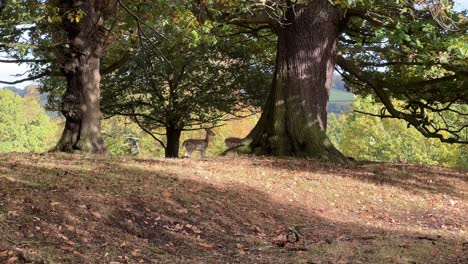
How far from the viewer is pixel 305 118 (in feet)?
42.6

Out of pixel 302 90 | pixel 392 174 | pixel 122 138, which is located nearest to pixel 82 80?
pixel 302 90

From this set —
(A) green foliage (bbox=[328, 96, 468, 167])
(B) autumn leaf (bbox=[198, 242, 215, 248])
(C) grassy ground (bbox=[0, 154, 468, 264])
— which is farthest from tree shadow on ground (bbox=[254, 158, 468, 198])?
(A) green foliage (bbox=[328, 96, 468, 167])

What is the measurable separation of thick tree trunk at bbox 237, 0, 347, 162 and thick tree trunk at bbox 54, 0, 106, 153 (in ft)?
13.1

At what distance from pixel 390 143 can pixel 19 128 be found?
131 feet

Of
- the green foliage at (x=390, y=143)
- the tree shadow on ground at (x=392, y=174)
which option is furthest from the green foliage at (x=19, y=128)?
the tree shadow on ground at (x=392, y=174)

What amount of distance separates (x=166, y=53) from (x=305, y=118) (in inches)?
344

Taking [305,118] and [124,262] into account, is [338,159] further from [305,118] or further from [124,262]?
[124,262]

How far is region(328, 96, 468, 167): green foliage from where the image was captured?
50562 millimetres

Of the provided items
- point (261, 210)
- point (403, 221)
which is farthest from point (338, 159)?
point (261, 210)

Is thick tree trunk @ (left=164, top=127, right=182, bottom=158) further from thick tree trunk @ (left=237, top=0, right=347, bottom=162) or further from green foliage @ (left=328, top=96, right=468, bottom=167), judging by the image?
green foliage @ (left=328, top=96, right=468, bottom=167)

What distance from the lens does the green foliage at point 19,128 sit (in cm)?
5691

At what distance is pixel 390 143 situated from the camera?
53.1m

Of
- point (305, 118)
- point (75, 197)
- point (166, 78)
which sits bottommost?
point (75, 197)

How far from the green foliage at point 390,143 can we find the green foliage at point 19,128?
33.9 m
